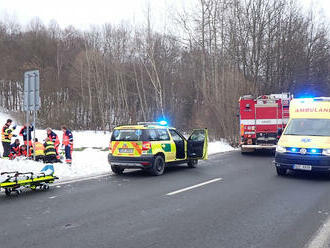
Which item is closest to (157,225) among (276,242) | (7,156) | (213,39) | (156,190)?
(276,242)

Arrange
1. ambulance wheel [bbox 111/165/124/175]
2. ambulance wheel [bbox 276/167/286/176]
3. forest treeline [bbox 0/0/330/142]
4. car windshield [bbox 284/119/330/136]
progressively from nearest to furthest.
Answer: car windshield [bbox 284/119/330/136] < ambulance wheel [bbox 276/167/286/176] < ambulance wheel [bbox 111/165/124/175] < forest treeline [bbox 0/0/330/142]

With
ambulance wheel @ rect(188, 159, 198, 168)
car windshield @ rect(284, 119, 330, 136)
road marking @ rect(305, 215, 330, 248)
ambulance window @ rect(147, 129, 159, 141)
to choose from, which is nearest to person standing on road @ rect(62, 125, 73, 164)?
ambulance window @ rect(147, 129, 159, 141)

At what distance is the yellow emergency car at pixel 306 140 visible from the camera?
1038 centimetres

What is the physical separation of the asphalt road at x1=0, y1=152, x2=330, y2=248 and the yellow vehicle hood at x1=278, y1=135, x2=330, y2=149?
105 cm

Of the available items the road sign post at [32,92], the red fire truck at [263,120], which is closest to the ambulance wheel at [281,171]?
the red fire truck at [263,120]

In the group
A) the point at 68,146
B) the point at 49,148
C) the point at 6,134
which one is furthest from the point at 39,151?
the point at 6,134

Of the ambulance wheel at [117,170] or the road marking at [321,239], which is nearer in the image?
the road marking at [321,239]

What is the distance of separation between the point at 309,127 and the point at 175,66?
33134mm

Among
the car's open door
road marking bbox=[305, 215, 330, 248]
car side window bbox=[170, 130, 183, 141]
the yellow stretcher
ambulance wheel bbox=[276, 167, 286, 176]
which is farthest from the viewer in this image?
the car's open door

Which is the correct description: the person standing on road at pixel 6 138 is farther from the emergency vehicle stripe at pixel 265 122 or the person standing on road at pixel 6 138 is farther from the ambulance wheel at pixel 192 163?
the emergency vehicle stripe at pixel 265 122

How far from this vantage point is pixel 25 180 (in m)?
8.58

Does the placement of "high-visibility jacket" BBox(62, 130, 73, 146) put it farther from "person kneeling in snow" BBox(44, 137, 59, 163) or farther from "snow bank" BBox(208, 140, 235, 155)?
"snow bank" BBox(208, 140, 235, 155)

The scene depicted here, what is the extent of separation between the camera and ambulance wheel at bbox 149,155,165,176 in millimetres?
11648

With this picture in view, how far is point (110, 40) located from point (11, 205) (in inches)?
1631
